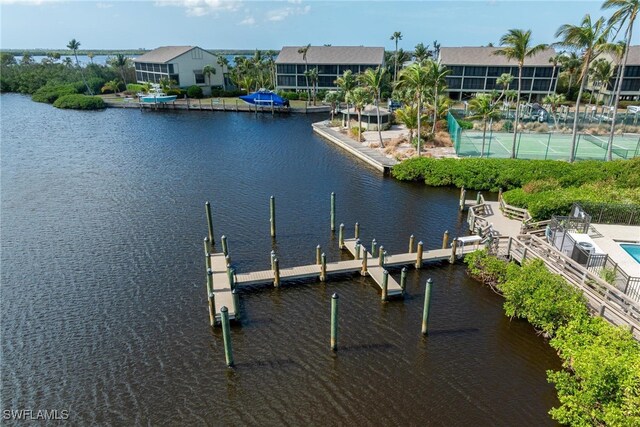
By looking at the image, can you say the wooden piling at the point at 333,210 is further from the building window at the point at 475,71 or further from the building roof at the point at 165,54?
the building roof at the point at 165,54

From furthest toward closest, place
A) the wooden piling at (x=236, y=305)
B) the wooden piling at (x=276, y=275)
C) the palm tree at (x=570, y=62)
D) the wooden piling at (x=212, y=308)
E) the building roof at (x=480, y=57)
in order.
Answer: the building roof at (x=480, y=57), the palm tree at (x=570, y=62), the wooden piling at (x=276, y=275), the wooden piling at (x=236, y=305), the wooden piling at (x=212, y=308)

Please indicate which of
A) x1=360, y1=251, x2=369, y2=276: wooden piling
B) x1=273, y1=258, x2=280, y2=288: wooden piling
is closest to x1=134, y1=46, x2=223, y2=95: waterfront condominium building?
x1=273, y1=258, x2=280, y2=288: wooden piling

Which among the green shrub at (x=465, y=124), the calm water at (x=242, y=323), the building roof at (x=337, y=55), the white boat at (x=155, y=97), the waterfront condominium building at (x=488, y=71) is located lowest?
the calm water at (x=242, y=323)

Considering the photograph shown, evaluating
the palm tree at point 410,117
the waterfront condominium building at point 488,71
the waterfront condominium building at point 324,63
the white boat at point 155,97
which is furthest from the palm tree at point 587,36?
the white boat at point 155,97

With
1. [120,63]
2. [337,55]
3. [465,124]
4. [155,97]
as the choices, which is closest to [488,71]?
[337,55]

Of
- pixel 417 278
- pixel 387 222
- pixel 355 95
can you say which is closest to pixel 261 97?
pixel 355 95
